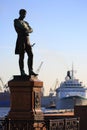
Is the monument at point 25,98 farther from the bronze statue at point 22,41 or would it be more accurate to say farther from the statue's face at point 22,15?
the statue's face at point 22,15

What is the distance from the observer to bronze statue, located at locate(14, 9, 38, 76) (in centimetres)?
1345

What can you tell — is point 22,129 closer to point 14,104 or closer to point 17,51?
point 14,104

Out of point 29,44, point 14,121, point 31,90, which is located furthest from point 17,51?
point 14,121

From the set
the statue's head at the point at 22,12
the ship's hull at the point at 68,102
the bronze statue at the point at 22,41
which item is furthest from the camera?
the ship's hull at the point at 68,102

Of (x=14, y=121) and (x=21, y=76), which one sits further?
(x=21, y=76)

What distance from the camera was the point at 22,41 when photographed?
44.3ft

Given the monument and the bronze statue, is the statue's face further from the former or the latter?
the monument

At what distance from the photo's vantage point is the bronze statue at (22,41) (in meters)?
13.4

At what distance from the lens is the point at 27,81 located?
12945mm

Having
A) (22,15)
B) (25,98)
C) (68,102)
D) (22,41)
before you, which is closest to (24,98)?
(25,98)

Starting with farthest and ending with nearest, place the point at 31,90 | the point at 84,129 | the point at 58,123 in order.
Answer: the point at 84,129 → the point at 31,90 → the point at 58,123

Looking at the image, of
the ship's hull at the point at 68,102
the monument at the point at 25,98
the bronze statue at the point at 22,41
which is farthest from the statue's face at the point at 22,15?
the ship's hull at the point at 68,102

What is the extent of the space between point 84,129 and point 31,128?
8167 mm

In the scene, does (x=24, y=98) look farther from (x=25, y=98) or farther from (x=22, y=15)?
(x=22, y=15)
